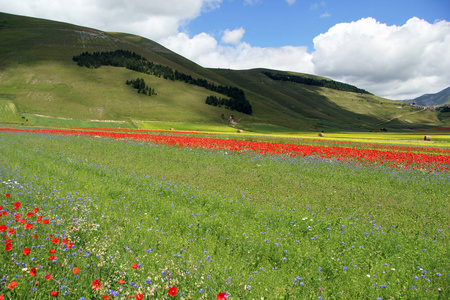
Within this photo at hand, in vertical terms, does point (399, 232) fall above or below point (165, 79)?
below

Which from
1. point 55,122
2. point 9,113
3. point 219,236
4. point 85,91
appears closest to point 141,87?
point 85,91

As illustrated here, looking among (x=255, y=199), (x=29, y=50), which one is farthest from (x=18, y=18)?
(x=255, y=199)

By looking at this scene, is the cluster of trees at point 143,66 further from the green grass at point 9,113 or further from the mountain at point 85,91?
the green grass at point 9,113

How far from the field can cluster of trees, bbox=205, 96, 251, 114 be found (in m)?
116

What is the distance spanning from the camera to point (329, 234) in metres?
6.96

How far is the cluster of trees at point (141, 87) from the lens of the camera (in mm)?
116312

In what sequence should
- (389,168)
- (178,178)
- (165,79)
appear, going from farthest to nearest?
(165,79) → (389,168) → (178,178)

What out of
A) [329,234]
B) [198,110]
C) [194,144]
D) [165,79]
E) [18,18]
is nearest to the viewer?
[329,234]

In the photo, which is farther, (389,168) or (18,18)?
(18,18)

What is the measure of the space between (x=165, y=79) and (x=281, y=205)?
144 meters

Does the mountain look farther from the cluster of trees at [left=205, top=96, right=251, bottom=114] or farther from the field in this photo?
the field

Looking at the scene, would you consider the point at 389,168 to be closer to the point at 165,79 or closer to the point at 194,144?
the point at 194,144

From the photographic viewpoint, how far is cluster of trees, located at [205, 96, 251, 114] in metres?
127

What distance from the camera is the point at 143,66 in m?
142
